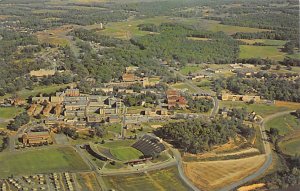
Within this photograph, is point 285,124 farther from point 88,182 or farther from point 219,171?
point 88,182

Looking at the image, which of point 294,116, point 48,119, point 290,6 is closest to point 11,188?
point 48,119

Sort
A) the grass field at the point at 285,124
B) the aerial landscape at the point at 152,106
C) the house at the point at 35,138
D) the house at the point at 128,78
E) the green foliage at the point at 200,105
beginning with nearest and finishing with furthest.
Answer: the aerial landscape at the point at 152,106, the house at the point at 35,138, the grass field at the point at 285,124, the green foliage at the point at 200,105, the house at the point at 128,78

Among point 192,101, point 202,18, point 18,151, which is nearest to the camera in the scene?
point 18,151

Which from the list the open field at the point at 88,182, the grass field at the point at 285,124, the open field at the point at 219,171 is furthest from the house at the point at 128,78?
the open field at the point at 88,182

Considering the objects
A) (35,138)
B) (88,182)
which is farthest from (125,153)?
(35,138)

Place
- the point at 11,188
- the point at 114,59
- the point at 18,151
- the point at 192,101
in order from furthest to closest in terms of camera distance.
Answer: the point at 114,59 < the point at 192,101 < the point at 18,151 < the point at 11,188

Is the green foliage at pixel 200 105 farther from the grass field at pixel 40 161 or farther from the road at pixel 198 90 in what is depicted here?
the grass field at pixel 40 161

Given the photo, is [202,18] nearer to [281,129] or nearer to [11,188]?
[281,129]

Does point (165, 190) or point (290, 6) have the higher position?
point (290, 6)
